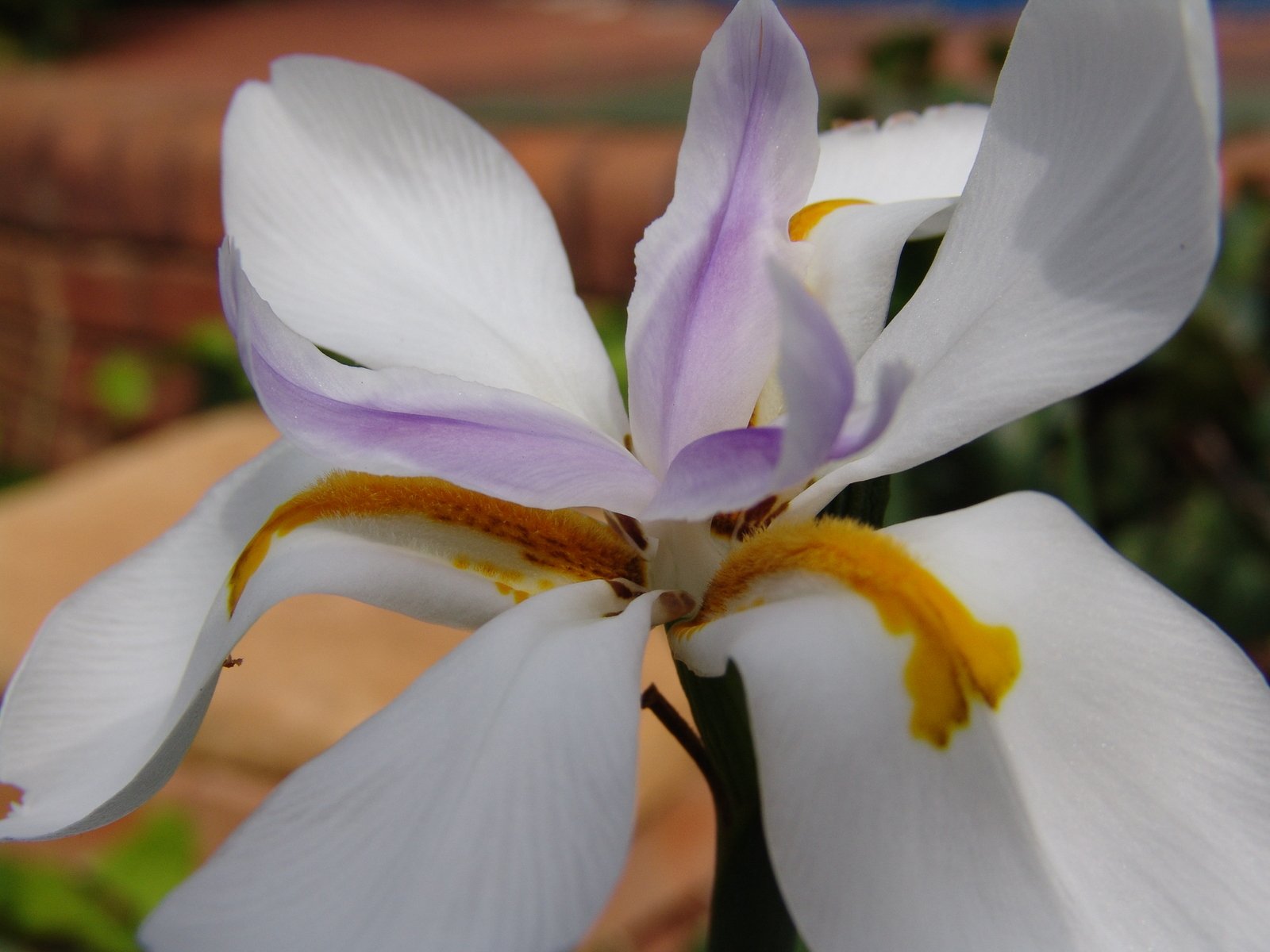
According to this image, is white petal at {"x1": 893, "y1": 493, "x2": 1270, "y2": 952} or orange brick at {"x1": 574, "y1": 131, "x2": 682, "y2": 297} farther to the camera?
orange brick at {"x1": 574, "y1": 131, "x2": 682, "y2": 297}

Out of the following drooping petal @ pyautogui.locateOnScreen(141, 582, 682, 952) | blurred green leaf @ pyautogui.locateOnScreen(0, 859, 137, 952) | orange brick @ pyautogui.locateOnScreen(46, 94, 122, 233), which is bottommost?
blurred green leaf @ pyautogui.locateOnScreen(0, 859, 137, 952)

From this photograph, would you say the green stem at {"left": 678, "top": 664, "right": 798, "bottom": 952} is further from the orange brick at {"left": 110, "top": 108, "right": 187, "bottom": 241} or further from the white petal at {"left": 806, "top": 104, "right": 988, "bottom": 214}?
the orange brick at {"left": 110, "top": 108, "right": 187, "bottom": 241}

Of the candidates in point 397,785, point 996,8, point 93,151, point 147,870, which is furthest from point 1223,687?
point 996,8

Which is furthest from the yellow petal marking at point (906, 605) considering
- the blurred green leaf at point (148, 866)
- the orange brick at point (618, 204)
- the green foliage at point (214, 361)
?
the green foliage at point (214, 361)

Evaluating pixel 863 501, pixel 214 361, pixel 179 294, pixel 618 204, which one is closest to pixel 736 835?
pixel 863 501

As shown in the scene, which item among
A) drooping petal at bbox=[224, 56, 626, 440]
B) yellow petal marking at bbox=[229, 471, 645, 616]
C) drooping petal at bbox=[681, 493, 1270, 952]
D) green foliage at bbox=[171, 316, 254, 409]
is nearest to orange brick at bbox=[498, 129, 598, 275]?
green foliage at bbox=[171, 316, 254, 409]

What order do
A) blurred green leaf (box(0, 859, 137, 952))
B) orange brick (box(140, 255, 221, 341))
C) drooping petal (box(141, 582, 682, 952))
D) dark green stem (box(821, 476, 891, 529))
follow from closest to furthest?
drooping petal (box(141, 582, 682, 952)), dark green stem (box(821, 476, 891, 529)), blurred green leaf (box(0, 859, 137, 952)), orange brick (box(140, 255, 221, 341))
